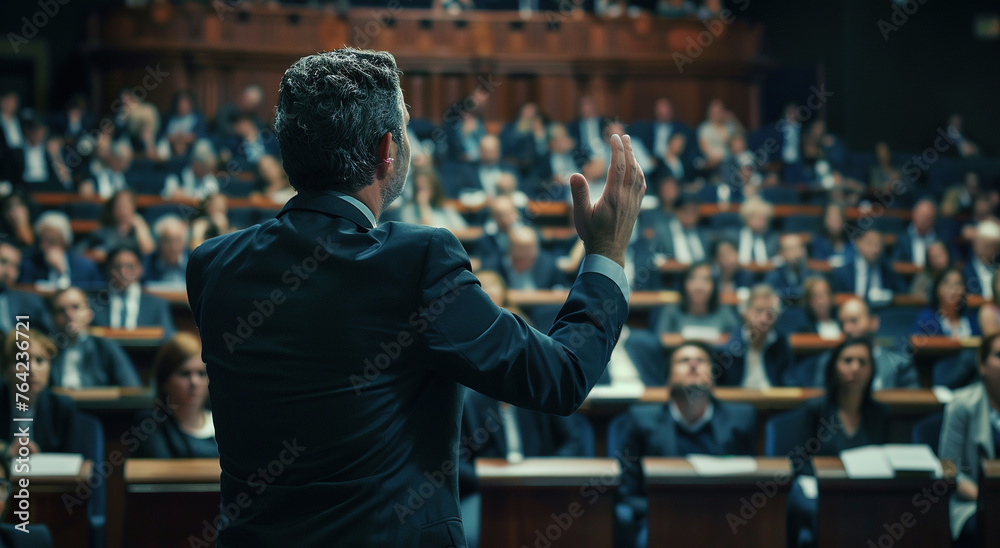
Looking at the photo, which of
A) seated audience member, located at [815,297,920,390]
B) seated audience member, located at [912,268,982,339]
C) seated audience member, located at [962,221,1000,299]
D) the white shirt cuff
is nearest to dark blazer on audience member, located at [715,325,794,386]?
seated audience member, located at [815,297,920,390]

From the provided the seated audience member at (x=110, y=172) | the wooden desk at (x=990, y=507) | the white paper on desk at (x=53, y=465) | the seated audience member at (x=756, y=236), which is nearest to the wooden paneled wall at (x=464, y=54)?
the seated audience member at (x=110, y=172)

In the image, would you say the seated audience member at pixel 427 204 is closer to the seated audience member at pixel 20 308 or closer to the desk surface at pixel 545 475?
the seated audience member at pixel 20 308

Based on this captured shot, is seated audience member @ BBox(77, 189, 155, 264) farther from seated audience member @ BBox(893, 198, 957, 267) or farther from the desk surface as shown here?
seated audience member @ BBox(893, 198, 957, 267)

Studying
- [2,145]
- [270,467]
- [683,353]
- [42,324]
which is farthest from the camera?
[2,145]

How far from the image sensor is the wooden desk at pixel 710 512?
254 centimetres

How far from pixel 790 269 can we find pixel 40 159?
582 centimetres

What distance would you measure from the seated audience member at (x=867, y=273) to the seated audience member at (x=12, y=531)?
15.3 feet

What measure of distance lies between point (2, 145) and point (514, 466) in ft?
20.8

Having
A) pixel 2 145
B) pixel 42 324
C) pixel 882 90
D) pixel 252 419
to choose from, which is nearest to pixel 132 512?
→ pixel 252 419

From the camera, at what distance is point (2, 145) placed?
732 centimetres

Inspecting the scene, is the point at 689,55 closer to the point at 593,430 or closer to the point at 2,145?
the point at 2,145

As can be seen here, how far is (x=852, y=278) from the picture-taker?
5.75m

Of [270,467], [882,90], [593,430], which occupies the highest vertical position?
[882,90]

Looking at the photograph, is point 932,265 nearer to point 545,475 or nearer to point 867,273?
point 867,273
